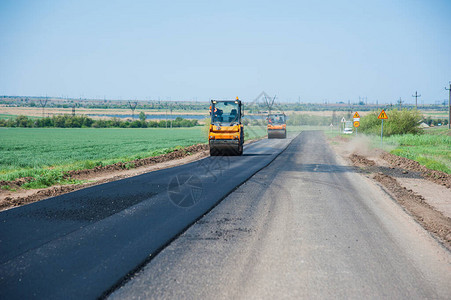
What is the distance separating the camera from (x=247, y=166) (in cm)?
1883

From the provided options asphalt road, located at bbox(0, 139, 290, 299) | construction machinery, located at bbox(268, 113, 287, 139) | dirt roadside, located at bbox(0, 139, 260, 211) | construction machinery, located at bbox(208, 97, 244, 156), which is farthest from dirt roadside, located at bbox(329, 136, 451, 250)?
construction machinery, located at bbox(268, 113, 287, 139)

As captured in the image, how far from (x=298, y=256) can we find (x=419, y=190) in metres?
8.61

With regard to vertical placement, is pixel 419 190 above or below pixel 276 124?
below

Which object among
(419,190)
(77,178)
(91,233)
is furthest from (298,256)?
(77,178)

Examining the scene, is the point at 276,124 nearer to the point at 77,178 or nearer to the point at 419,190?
the point at 77,178

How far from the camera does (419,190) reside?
12.8 meters

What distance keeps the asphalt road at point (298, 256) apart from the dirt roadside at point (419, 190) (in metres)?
0.35

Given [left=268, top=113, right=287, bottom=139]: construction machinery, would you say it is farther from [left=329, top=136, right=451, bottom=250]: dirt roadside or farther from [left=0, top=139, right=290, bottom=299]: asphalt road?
[left=0, top=139, right=290, bottom=299]: asphalt road

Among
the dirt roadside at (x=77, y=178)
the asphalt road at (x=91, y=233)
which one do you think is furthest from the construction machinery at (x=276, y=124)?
the asphalt road at (x=91, y=233)

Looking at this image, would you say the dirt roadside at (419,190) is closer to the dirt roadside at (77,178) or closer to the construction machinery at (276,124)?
the dirt roadside at (77,178)

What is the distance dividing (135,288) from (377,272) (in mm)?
3440

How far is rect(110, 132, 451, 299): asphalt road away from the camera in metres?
4.86

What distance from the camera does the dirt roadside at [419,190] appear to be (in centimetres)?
831

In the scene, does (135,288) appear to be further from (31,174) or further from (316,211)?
(31,174)
